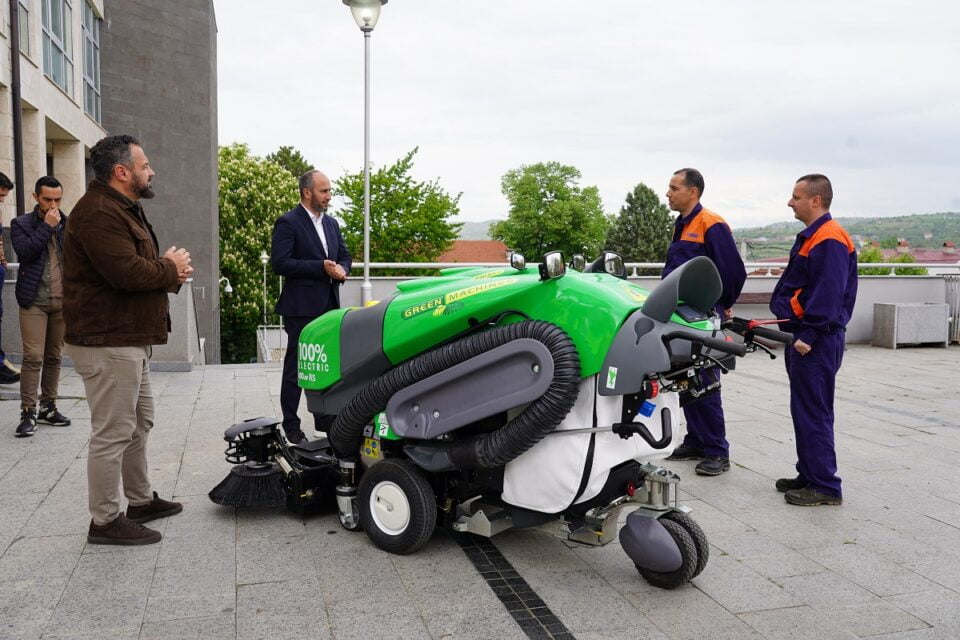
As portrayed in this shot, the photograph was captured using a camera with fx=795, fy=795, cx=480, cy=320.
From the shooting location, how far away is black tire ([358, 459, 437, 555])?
3699 millimetres

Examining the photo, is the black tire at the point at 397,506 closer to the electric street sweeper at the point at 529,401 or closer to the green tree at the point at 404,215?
the electric street sweeper at the point at 529,401

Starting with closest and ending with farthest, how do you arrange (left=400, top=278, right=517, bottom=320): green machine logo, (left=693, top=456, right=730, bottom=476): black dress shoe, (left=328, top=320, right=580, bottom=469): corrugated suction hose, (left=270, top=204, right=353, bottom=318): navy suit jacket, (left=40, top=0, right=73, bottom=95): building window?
(left=328, top=320, right=580, bottom=469): corrugated suction hose, (left=400, top=278, right=517, bottom=320): green machine logo, (left=693, top=456, right=730, bottom=476): black dress shoe, (left=270, top=204, right=353, bottom=318): navy suit jacket, (left=40, top=0, right=73, bottom=95): building window

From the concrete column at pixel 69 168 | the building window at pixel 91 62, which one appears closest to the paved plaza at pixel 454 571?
the concrete column at pixel 69 168

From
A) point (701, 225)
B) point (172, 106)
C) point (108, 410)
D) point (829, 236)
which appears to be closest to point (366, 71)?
point (701, 225)

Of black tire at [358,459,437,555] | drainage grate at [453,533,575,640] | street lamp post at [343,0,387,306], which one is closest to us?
drainage grate at [453,533,575,640]

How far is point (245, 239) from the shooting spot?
44.6 m

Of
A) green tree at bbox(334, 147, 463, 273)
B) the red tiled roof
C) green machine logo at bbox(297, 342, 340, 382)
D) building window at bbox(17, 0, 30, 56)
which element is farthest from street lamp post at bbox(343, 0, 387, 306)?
the red tiled roof

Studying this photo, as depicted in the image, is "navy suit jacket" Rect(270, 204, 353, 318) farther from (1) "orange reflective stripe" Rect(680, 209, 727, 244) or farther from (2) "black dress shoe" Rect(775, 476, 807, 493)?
(2) "black dress shoe" Rect(775, 476, 807, 493)

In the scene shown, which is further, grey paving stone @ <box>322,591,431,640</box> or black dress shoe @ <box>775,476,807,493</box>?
black dress shoe @ <box>775,476,807,493</box>

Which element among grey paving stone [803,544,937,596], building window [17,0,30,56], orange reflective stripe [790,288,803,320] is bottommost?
grey paving stone [803,544,937,596]

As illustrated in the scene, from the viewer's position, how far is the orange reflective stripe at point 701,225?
211 inches

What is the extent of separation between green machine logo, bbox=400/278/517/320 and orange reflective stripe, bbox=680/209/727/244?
2.35 metres

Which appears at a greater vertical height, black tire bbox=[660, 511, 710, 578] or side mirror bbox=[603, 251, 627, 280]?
side mirror bbox=[603, 251, 627, 280]

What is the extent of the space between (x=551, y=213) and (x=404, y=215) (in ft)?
92.2
